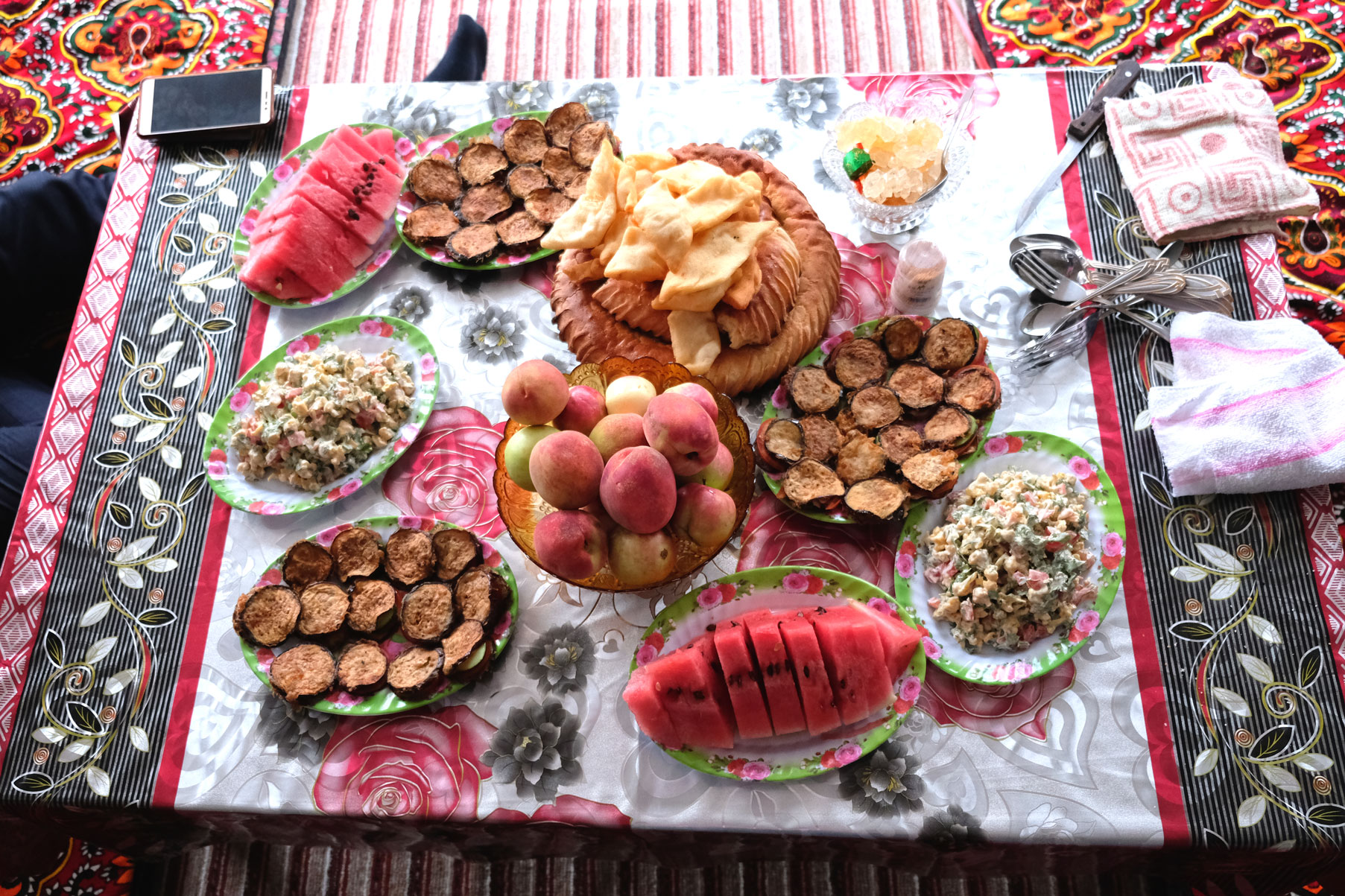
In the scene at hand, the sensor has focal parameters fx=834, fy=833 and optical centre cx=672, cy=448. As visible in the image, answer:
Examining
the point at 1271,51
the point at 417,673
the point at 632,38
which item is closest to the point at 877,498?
the point at 417,673

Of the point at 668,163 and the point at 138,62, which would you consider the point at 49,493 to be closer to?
the point at 668,163

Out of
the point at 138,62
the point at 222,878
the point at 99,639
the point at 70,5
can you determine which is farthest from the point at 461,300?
the point at 70,5

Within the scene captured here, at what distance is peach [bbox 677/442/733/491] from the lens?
112cm

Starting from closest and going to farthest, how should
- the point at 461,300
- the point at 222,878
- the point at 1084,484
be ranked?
the point at 1084,484 → the point at 461,300 → the point at 222,878

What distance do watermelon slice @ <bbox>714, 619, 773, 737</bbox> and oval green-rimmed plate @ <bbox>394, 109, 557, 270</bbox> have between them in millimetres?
742

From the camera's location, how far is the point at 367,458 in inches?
54.9

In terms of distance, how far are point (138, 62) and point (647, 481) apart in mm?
2759

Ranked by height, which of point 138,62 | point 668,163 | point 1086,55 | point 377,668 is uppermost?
point 138,62

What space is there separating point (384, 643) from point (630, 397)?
0.53m

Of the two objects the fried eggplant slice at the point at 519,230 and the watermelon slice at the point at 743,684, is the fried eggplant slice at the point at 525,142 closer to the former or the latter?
the fried eggplant slice at the point at 519,230

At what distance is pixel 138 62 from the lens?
274 cm

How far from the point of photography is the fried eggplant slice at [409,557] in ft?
4.22

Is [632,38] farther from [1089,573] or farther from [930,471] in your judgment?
[1089,573]

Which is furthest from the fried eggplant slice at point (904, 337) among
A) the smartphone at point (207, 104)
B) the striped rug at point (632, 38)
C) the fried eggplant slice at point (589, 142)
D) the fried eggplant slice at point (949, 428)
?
the striped rug at point (632, 38)
